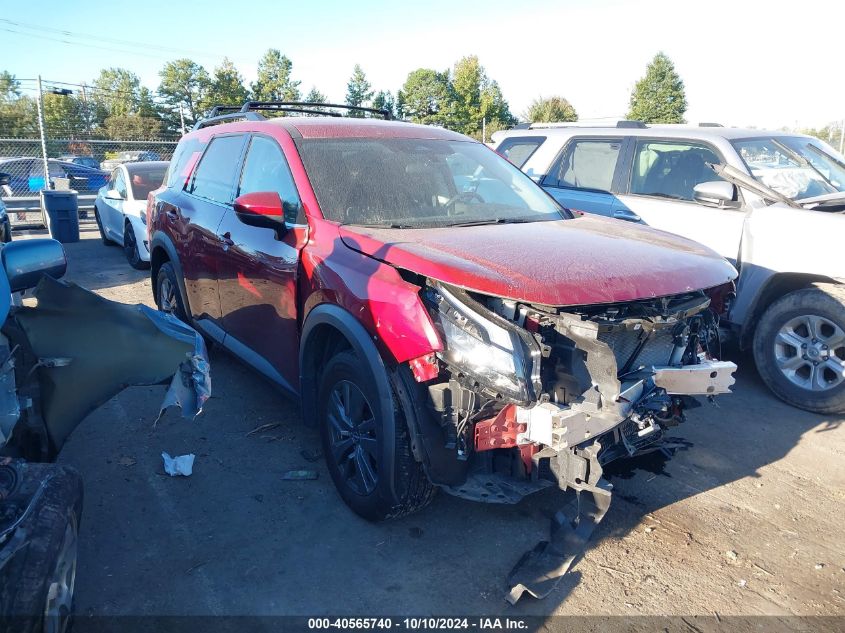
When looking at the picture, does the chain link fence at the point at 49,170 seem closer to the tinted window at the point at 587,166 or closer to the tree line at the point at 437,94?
the tinted window at the point at 587,166

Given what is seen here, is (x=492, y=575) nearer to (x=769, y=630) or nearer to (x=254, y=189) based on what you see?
(x=769, y=630)

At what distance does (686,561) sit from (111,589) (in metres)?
2.66

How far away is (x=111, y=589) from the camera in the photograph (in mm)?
2887

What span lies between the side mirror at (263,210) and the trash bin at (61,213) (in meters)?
10.4

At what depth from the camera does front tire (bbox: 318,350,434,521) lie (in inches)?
118

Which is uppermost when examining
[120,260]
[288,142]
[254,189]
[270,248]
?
[288,142]

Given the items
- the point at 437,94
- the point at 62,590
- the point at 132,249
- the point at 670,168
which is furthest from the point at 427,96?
the point at 62,590

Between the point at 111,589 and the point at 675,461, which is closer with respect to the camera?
the point at 111,589

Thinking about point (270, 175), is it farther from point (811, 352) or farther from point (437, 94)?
point (437, 94)

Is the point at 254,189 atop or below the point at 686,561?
atop

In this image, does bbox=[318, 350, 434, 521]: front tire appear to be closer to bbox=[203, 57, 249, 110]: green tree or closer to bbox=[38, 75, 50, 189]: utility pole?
bbox=[38, 75, 50, 189]: utility pole

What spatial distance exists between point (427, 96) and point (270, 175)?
51.1m

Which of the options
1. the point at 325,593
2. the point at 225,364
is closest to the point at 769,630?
the point at 325,593

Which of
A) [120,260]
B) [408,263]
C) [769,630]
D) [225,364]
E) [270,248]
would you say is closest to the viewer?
[769,630]
